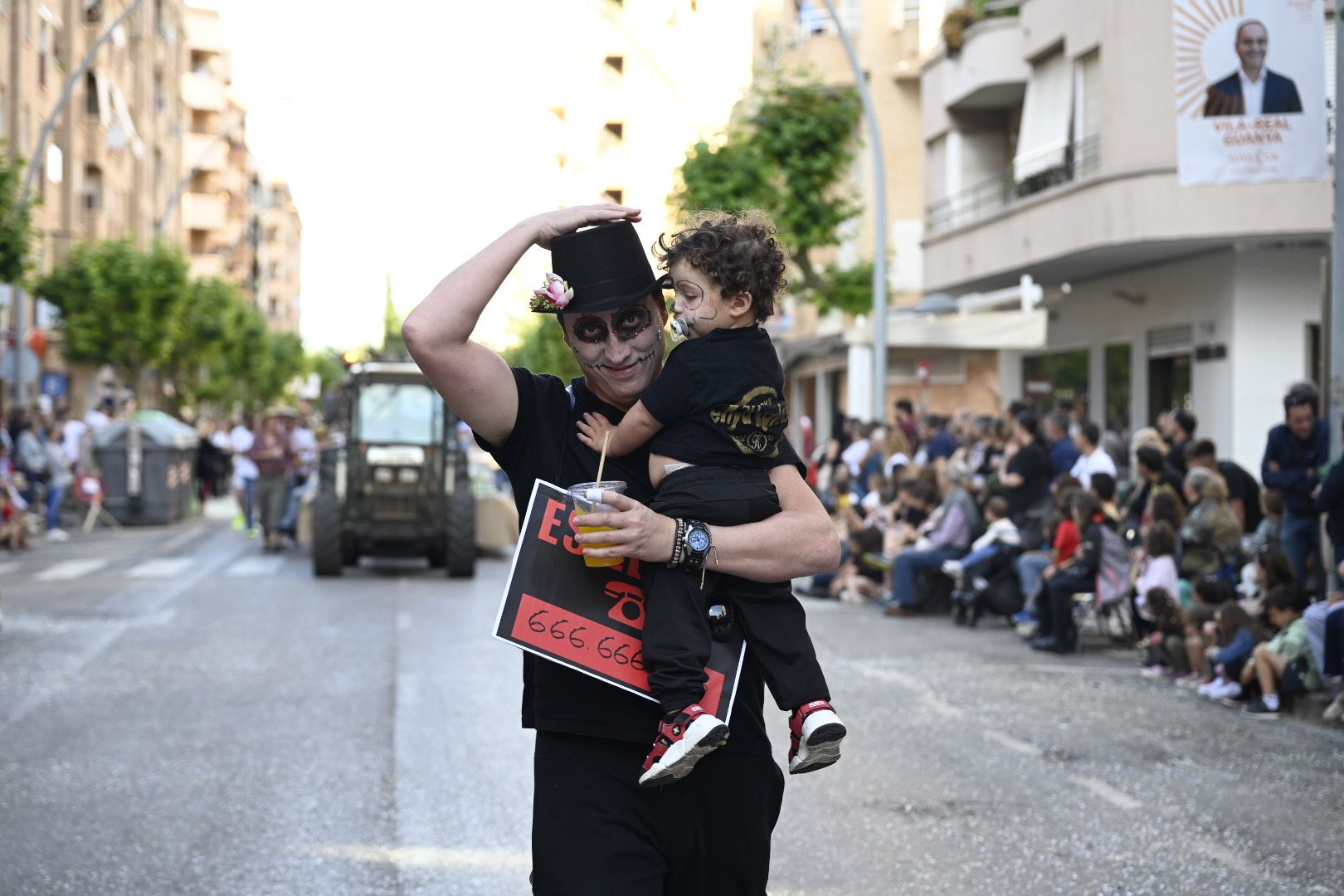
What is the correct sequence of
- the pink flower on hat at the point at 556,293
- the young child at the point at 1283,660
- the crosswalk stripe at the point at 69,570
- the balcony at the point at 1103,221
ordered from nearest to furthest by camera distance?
the pink flower on hat at the point at 556,293 < the young child at the point at 1283,660 < the crosswalk stripe at the point at 69,570 < the balcony at the point at 1103,221

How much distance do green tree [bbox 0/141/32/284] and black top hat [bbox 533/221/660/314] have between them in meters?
22.9

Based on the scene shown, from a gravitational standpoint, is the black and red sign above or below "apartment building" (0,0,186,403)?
below

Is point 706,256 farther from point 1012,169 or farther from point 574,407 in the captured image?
point 1012,169

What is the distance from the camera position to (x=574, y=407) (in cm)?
361

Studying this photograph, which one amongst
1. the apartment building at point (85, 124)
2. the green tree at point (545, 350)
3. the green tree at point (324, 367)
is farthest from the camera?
the green tree at point (324, 367)

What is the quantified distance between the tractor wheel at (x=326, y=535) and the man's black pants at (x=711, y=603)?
657 inches

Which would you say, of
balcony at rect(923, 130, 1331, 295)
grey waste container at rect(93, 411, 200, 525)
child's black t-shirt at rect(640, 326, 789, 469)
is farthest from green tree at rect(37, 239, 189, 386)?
child's black t-shirt at rect(640, 326, 789, 469)

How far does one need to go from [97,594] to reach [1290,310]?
14441 millimetres

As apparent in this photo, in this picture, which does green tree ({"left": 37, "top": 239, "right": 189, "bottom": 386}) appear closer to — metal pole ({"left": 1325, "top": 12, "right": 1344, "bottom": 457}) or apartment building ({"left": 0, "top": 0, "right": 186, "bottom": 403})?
apartment building ({"left": 0, "top": 0, "right": 186, "bottom": 403})

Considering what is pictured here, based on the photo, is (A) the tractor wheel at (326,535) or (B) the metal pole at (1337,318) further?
(A) the tractor wheel at (326,535)

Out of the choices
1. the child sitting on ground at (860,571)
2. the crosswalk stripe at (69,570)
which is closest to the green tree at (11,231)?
the crosswalk stripe at (69,570)

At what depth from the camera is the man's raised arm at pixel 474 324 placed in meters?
3.32

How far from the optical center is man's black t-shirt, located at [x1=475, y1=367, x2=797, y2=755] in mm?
3373

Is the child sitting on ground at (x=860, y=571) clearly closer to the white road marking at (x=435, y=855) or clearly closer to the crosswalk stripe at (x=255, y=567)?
the crosswalk stripe at (x=255, y=567)
